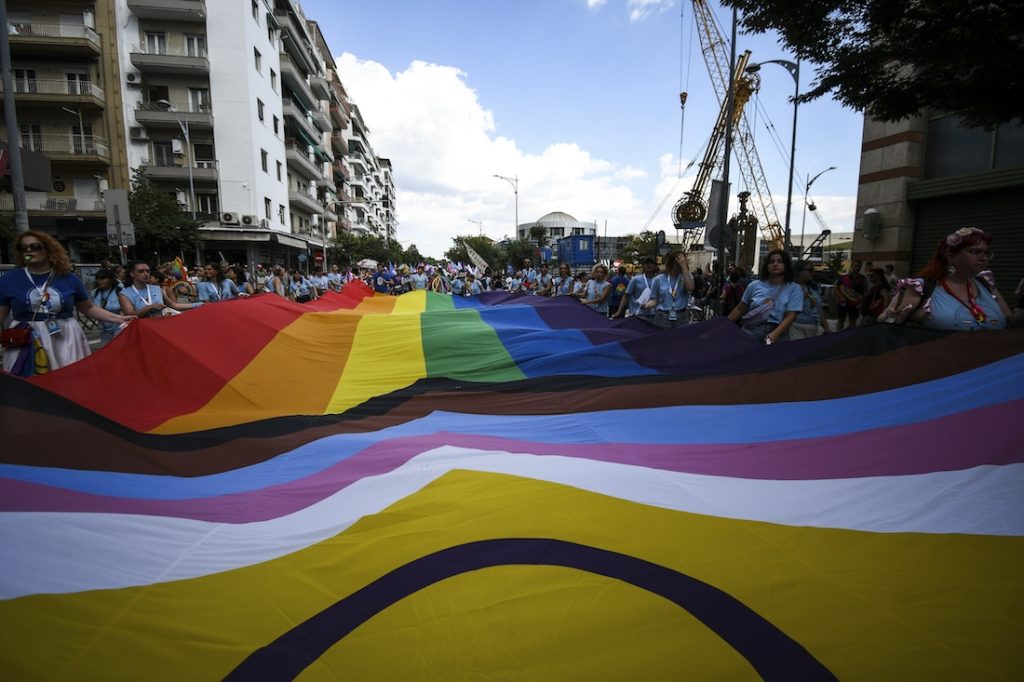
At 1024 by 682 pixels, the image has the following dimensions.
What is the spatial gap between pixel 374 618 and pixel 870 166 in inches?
722

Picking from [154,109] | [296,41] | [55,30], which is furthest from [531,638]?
[296,41]

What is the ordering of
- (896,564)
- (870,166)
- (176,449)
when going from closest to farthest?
1. (896,564)
2. (176,449)
3. (870,166)

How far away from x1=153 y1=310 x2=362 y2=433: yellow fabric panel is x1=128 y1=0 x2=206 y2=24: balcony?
3683 cm

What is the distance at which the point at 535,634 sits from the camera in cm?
165

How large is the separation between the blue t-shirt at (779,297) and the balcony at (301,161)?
43.7m

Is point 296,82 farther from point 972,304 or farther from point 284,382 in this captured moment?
point 972,304

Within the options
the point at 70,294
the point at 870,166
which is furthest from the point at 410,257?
the point at 70,294

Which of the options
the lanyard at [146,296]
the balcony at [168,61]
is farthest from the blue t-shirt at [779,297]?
the balcony at [168,61]

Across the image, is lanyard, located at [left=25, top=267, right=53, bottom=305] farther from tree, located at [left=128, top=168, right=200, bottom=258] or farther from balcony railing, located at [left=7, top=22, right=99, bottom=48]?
balcony railing, located at [left=7, top=22, right=99, bottom=48]

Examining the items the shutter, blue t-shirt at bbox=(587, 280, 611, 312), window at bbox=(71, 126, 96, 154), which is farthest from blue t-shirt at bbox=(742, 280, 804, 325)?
window at bbox=(71, 126, 96, 154)

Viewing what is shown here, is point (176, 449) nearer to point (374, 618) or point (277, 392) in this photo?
point (277, 392)

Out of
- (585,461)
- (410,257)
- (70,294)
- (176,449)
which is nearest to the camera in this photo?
(585,461)

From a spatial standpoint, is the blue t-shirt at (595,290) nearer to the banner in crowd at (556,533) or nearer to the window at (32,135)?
the banner in crowd at (556,533)

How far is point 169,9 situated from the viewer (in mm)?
32250
